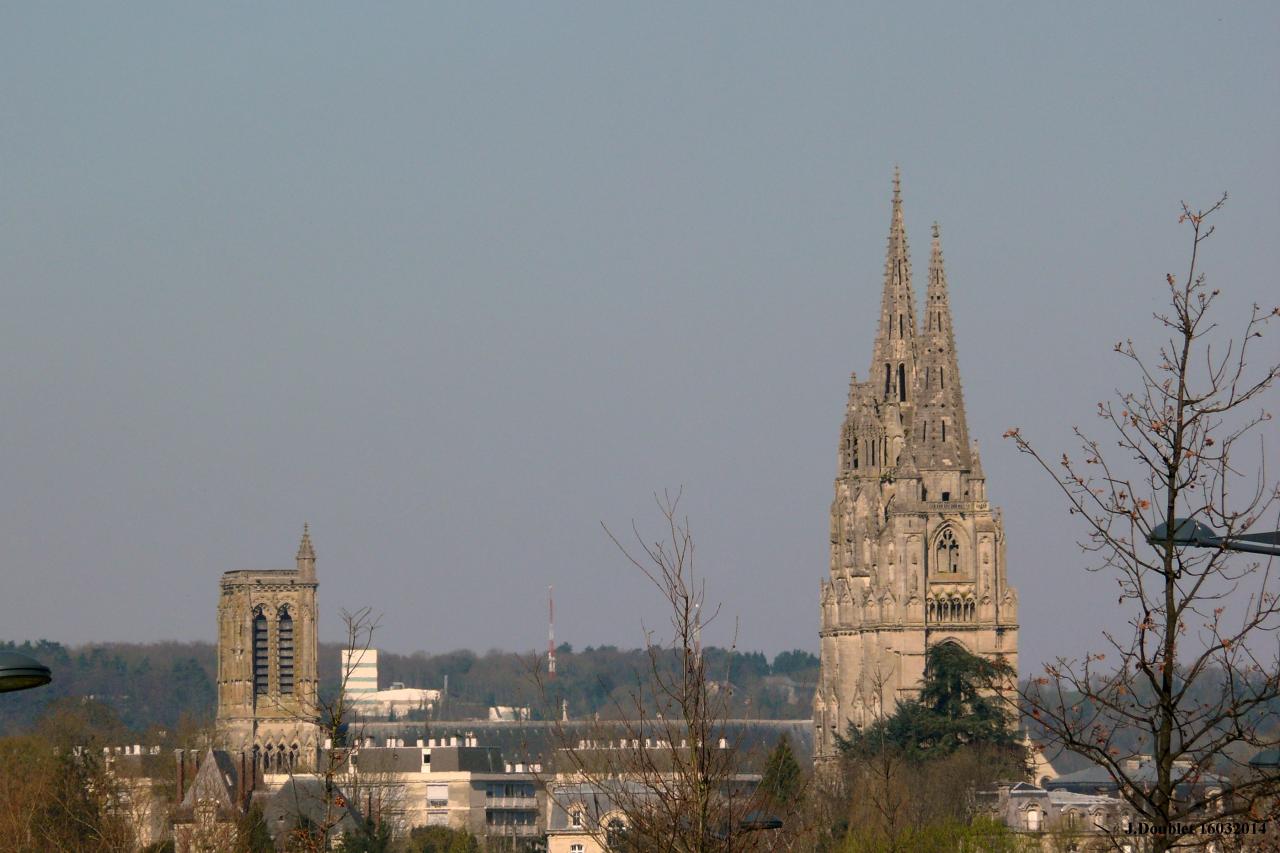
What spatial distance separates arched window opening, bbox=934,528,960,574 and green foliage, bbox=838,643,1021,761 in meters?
12.7

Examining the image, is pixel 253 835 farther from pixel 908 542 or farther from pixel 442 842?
pixel 908 542

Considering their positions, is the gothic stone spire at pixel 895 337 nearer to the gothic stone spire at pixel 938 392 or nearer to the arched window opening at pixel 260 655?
the gothic stone spire at pixel 938 392

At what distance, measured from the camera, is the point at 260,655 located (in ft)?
594

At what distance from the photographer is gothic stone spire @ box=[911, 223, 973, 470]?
484ft

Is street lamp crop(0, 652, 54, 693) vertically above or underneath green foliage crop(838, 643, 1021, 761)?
underneath

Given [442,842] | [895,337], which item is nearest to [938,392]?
[895,337]

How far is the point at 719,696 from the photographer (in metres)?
35.7

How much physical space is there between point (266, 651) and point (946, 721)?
208 feet

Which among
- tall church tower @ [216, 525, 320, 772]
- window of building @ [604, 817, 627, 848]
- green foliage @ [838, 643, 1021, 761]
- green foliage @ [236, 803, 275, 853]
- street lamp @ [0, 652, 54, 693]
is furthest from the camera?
tall church tower @ [216, 525, 320, 772]

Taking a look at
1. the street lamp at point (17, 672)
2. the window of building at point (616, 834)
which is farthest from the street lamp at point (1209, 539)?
the window of building at point (616, 834)

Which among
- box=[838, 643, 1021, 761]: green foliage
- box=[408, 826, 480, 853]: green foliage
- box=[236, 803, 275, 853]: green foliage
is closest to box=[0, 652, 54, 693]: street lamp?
box=[236, 803, 275, 853]: green foliage

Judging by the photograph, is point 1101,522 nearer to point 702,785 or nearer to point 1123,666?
point 1123,666

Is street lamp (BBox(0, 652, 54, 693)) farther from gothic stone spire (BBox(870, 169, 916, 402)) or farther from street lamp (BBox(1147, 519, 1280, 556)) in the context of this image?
gothic stone spire (BBox(870, 169, 916, 402))

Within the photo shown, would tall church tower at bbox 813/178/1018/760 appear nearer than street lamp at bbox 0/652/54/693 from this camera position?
No
